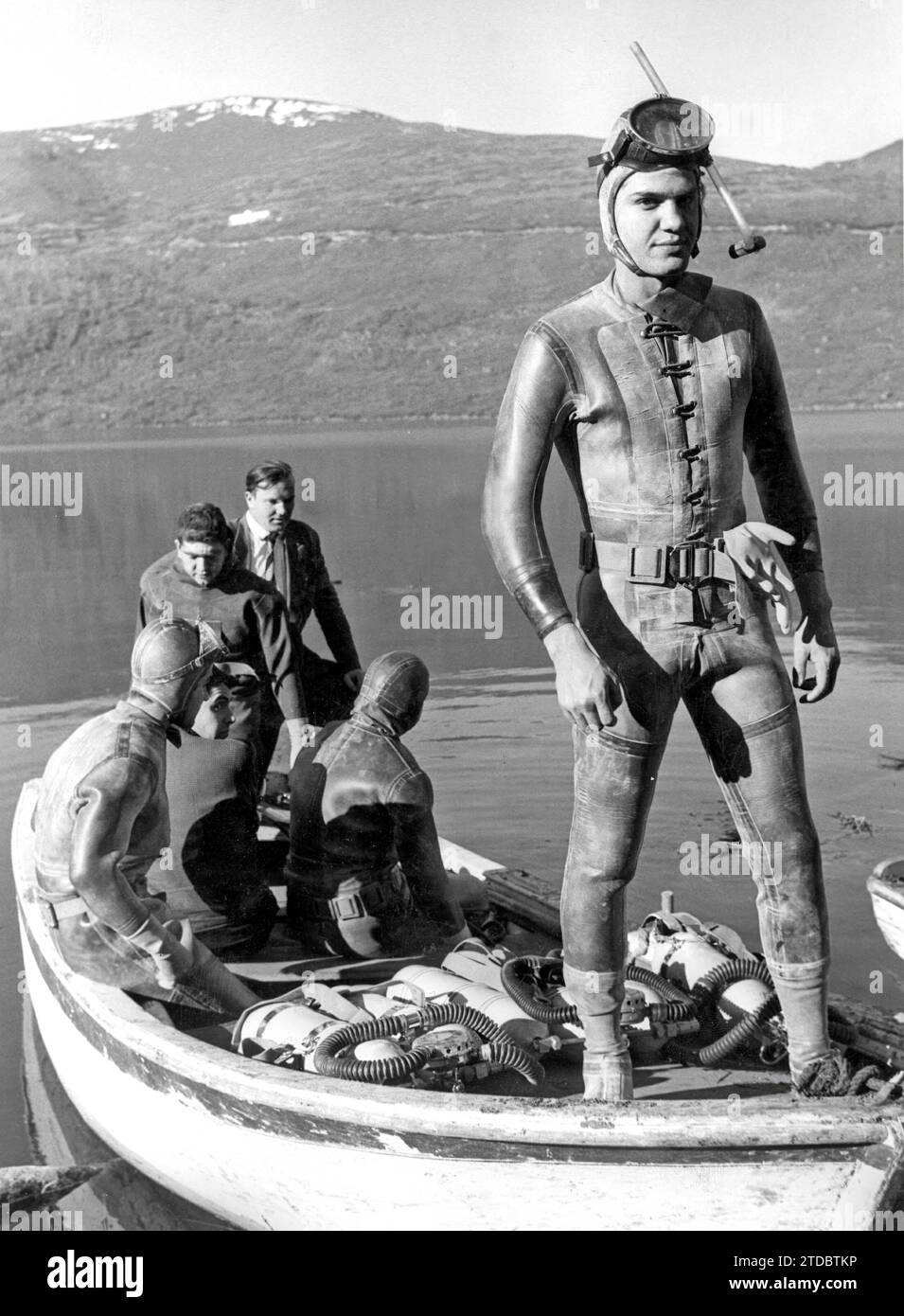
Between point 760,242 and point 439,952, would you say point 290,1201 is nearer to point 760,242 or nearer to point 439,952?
point 439,952

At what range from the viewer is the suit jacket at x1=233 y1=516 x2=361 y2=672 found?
775cm

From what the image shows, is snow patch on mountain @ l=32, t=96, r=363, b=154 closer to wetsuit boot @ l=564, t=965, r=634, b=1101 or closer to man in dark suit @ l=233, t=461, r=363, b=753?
man in dark suit @ l=233, t=461, r=363, b=753

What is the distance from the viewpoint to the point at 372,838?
643cm

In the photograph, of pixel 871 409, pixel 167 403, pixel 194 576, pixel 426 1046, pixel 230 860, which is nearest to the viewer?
pixel 426 1046

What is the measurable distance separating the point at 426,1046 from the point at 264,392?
58.6 meters

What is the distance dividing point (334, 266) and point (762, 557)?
71047 millimetres

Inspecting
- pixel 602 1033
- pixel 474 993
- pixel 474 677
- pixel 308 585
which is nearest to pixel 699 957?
pixel 474 993

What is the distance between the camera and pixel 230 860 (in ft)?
21.4

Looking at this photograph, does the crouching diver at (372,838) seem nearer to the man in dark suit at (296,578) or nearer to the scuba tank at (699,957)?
the scuba tank at (699,957)

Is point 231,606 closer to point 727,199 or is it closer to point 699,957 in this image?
point 699,957

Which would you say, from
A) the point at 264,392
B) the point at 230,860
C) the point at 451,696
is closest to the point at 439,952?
the point at 230,860

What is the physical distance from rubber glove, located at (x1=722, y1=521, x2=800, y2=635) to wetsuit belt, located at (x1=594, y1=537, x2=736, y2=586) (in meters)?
0.04

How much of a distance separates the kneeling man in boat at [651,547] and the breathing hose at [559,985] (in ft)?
2.62

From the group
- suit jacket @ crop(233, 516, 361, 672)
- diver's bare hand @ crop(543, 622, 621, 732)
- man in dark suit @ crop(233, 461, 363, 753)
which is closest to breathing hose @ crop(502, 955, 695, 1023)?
diver's bare hand @ crop(543, 622, 621, 732)
